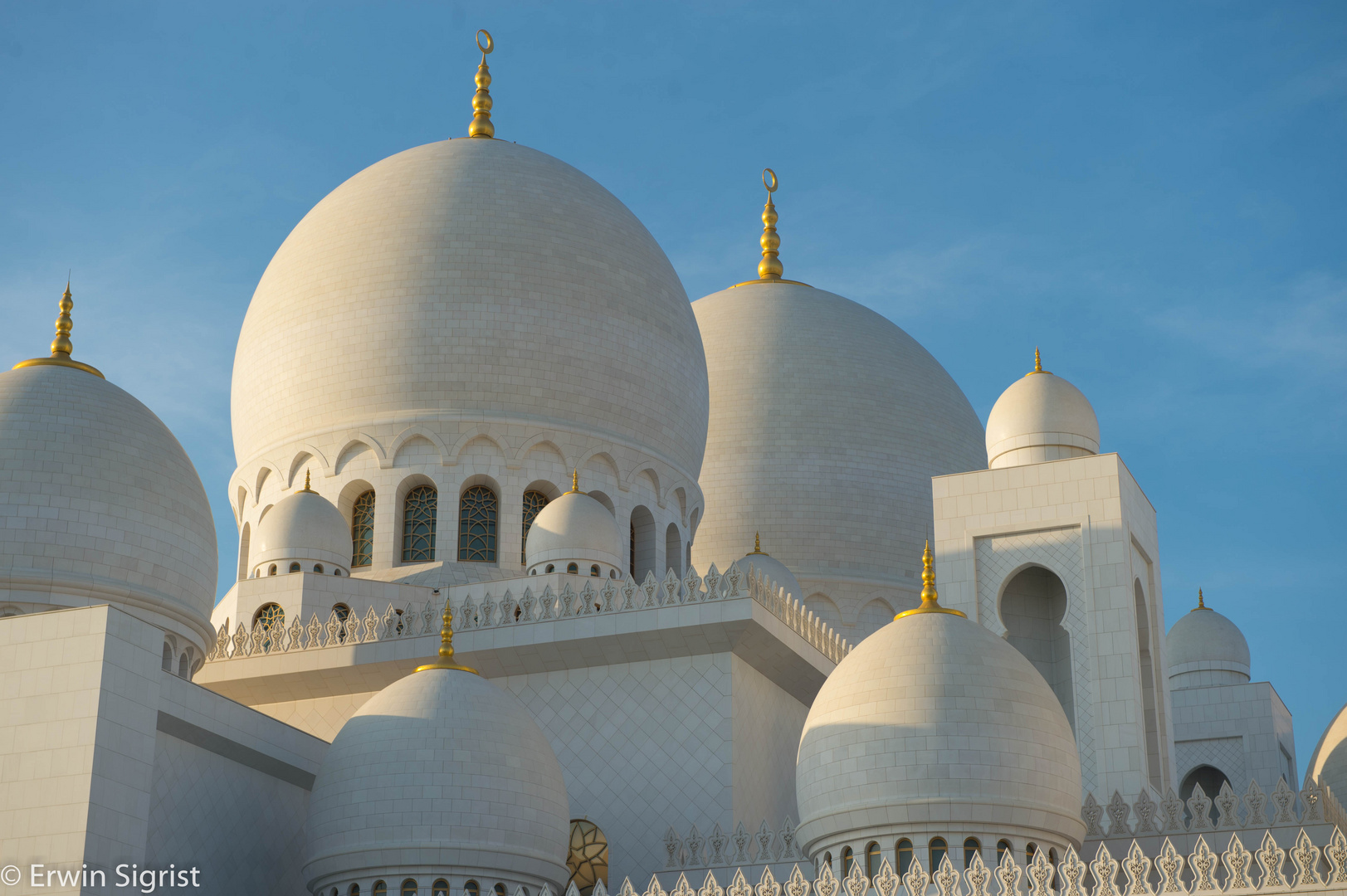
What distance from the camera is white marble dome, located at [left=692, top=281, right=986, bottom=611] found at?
30.6m

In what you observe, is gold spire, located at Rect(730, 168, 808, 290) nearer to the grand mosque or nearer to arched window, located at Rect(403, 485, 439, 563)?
the grand mosque

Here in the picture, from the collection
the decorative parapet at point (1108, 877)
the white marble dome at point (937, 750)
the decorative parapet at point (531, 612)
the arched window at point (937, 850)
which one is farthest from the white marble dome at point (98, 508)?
the arched window at point (937, 850)

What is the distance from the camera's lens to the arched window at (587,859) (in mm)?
20297

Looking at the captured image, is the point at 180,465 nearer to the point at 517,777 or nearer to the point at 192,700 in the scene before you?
the point at 192,700

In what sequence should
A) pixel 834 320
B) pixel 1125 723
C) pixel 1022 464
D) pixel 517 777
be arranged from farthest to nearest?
1. pixel 834 320
2. pixel 1022 464
3. pixel 1125 723
4. pixel 517 777

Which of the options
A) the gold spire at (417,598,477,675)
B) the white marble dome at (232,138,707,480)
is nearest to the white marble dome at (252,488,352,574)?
the white marble dome at (232,138,707,480)

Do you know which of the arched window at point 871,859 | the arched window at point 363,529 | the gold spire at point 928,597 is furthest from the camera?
the arched window at point 363,529

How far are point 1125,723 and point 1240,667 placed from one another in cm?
1255

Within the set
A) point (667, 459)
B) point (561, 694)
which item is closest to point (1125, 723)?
point (561, 694)

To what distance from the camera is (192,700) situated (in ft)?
60.6

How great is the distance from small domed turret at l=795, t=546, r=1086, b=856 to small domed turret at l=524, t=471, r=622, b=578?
6.28 m

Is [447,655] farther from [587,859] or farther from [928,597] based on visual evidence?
[928,597]

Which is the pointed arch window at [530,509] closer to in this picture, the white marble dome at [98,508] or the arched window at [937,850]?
the white marble dome at [98,508]

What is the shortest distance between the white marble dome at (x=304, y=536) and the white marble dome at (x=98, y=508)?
6.71ft
